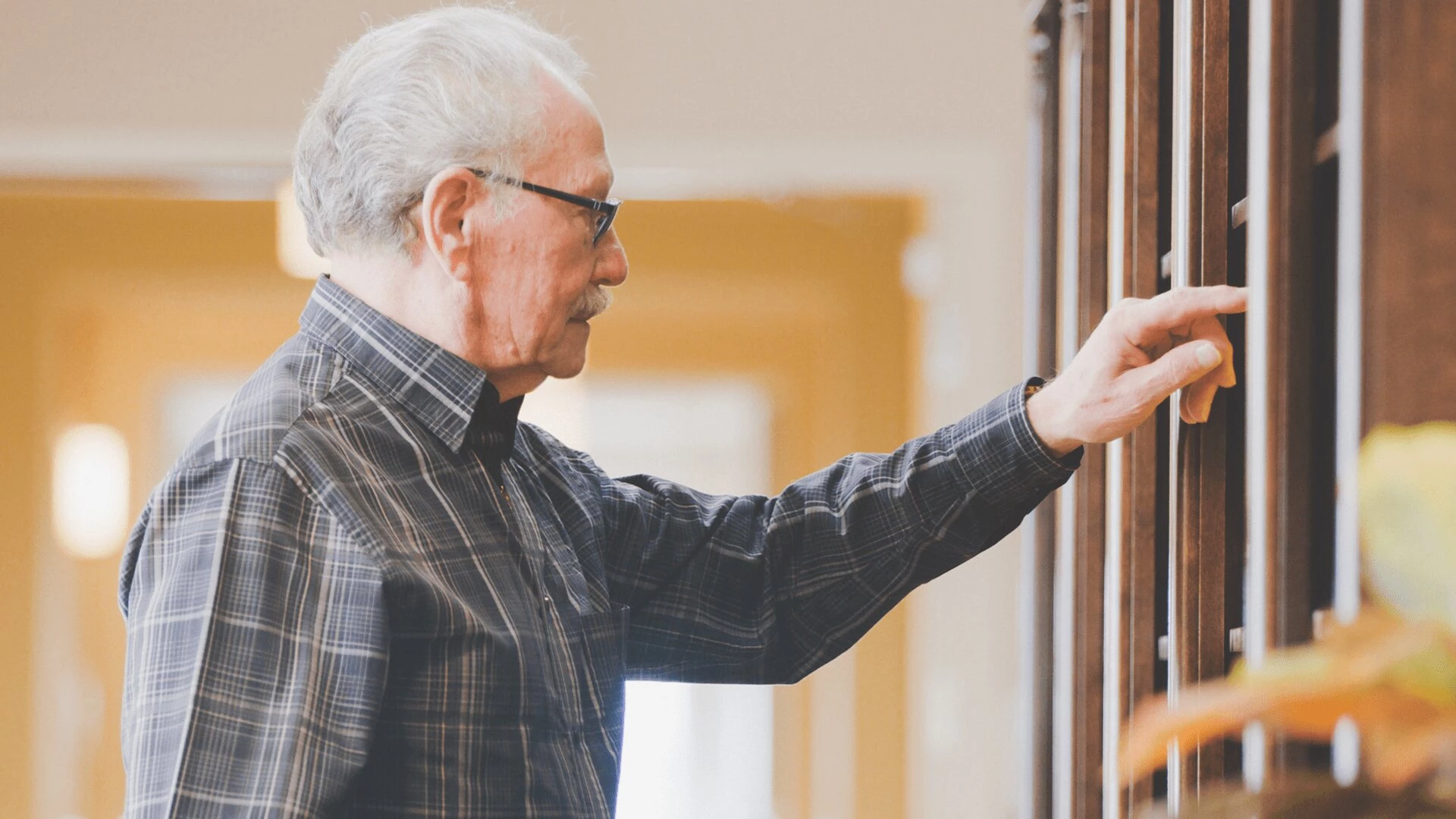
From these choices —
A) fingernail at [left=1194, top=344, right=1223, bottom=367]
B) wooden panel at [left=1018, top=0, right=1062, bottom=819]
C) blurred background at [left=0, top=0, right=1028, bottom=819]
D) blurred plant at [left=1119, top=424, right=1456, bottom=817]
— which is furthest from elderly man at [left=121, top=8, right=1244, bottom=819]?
blurred background at [left=0, top=0, right=1028, bottom=819]

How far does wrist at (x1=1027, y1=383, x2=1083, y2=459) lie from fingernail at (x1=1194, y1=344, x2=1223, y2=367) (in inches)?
8.2

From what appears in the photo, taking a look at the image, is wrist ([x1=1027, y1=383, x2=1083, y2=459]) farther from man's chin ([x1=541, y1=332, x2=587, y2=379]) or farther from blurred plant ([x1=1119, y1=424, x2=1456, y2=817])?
blurred plant ([x1=1119, y1=424, x2=1456, y2=817])

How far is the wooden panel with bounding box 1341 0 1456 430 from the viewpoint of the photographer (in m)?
0.61

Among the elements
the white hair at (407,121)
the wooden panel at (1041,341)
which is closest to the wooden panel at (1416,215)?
the white hair at (407,121)

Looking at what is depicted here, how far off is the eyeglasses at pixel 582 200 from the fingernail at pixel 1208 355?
49 cm

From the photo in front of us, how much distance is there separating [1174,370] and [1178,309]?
5 centimetres

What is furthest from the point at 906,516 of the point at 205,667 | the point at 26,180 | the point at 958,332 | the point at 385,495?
the point at 26,180

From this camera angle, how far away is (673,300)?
261 centimetres

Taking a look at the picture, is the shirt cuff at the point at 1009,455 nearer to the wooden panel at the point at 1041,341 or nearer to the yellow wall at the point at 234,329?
the wooden panel at the point at 1041,341

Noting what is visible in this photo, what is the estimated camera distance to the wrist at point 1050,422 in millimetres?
1129

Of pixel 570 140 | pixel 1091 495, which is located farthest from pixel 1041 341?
pixel 570 140

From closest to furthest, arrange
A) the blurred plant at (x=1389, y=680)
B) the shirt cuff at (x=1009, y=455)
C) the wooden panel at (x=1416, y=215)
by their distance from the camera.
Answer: the blurred plant at (x=1389, y=680) < the wooden panel at (x=1416, y=215) < the shirt cuff at (x=1009, y=455)

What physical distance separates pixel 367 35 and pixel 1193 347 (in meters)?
0.76

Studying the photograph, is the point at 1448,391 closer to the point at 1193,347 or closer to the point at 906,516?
the point at 1193,347
